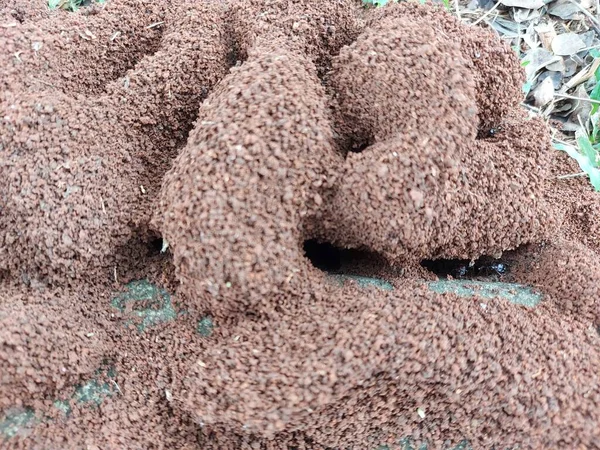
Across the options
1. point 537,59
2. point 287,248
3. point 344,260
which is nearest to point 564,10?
point 537,59

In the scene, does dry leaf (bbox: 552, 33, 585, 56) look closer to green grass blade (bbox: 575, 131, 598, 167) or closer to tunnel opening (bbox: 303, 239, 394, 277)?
green grass blade (bbox: 575, 131, 598, 167)

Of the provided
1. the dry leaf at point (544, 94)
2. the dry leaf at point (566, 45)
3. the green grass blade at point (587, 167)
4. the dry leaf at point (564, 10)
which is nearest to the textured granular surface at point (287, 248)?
the green grass blade at point (587, 167)

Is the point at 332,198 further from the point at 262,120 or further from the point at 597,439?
A: the point at 597,439

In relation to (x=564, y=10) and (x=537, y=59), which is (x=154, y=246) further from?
(x=564, y=10)

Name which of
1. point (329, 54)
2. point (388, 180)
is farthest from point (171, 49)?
point (388, 180)

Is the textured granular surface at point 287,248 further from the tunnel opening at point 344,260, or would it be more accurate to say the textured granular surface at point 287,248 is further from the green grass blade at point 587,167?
the green grass blade at point 587,167

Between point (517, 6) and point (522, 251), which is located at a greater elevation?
point (517, 6)

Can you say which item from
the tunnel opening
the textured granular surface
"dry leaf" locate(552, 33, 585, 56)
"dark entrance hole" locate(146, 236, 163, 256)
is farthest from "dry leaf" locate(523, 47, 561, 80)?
"dark entrance hole" locate(146, 236, 163, 256)
